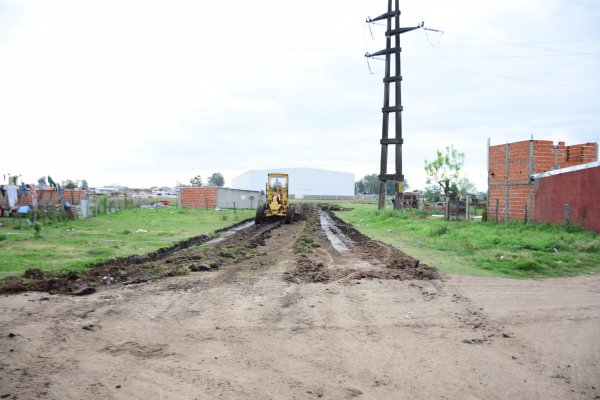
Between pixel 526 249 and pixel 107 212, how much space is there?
30.2 metres

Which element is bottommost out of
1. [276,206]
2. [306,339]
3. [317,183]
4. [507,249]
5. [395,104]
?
[306,339]

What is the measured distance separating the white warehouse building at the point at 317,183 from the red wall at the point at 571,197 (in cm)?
9952

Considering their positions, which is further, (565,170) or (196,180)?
(196,180)

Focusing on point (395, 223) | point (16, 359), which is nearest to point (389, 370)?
point (16, 359)

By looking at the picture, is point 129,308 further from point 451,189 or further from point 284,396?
point 451,189

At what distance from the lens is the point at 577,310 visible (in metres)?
7.79

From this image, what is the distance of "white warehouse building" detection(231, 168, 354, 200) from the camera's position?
398 feet

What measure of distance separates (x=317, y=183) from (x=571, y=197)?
351ft

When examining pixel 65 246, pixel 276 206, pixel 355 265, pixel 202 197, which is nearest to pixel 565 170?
pixel 355 265

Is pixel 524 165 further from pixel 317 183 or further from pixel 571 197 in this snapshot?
pixel 317 183

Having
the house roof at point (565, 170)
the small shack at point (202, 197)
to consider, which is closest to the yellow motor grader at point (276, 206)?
the house roof at point (565, 170)

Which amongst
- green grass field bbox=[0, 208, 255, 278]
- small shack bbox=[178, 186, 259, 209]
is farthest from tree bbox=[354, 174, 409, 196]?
green grass field bbox=[0, 208, 255, 278]

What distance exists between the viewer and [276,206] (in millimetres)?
29438

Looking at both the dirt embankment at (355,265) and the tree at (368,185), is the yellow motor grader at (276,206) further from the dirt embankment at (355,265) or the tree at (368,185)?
the tree at (368,185)
